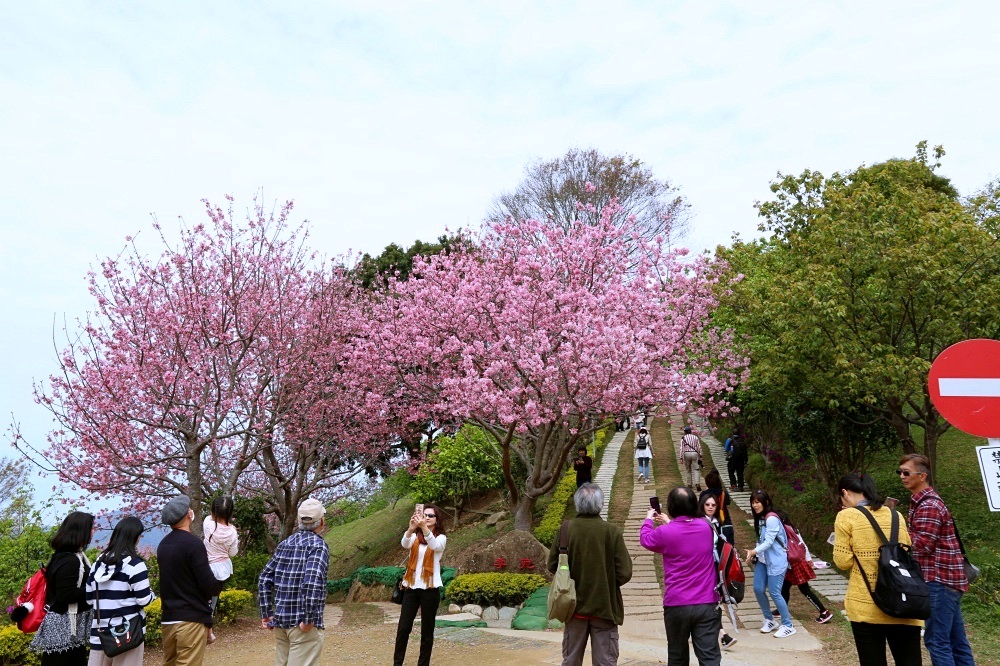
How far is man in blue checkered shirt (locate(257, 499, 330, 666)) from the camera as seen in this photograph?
4996mm

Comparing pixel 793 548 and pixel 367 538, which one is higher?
pixel 793 548

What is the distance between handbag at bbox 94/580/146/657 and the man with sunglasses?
577 cm

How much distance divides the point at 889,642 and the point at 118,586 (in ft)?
17.4

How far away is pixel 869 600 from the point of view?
4.43 metres

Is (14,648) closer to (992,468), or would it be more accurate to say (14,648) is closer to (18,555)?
(18,555)

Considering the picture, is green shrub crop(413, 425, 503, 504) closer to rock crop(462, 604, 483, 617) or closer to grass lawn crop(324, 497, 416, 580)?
grass lawn crop(324, 497, 416, 580)

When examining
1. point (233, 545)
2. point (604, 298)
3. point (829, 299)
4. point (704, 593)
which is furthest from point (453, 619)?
point (829, 299)

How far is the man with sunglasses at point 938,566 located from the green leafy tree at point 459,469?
13.7 metres

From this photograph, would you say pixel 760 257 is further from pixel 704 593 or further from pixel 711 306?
pixel 704 593

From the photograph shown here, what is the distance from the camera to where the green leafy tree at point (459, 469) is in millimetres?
18547

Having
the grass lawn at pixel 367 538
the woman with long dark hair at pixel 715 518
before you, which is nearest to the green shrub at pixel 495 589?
the woman with long dark hair at pixel 715 518

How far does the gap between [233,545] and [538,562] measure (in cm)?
702

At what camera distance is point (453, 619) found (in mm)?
10195

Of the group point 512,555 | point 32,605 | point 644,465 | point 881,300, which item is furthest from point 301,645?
point 644,465
